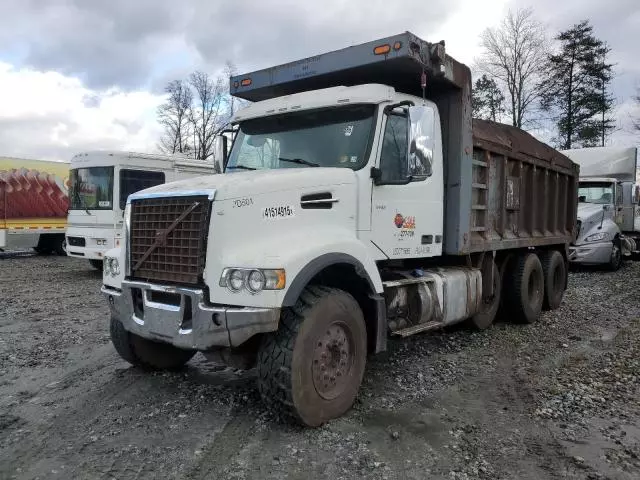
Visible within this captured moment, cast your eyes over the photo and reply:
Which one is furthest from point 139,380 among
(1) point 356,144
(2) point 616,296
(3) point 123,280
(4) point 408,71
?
(2) point 616,296

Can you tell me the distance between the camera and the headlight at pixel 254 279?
12.2 feet

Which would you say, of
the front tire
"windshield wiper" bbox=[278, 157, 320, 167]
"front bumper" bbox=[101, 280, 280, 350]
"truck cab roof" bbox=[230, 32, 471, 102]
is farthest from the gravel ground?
"truck cab roof" bbox=[230, 32, 471, 102]

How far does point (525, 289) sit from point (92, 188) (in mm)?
9905

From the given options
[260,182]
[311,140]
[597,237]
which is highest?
[311,140]

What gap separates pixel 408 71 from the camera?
5.54m

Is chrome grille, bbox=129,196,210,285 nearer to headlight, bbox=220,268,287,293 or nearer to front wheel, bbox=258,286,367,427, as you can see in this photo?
headlight, bbox=220,268,287,293

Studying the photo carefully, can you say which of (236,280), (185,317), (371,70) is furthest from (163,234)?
(371,70)

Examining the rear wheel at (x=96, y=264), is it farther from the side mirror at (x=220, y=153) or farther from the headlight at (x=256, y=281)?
the headlight at (x=256, y=281)

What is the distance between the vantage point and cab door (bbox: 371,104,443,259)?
474 centimetres

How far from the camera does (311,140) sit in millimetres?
5070

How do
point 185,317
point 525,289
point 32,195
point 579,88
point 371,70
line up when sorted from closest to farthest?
point 185,317
point 371,70
point 525,289
point 32,195
point 579,88

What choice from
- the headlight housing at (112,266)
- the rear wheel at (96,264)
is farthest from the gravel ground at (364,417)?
the rear wheel at (96,264)

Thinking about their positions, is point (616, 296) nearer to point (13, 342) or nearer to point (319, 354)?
point (319, 354)

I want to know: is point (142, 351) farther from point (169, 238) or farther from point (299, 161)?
point (299, 161)
